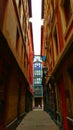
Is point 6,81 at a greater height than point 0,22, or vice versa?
point 0,22

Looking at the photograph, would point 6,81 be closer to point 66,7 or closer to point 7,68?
point 7,68

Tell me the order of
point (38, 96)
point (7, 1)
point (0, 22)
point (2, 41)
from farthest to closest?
Answer: point (38, 96), point (7, 1), point (0, 22), point (2, 41)

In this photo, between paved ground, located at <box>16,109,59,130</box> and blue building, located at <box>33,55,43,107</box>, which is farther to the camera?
blue building, located at <box>33,55,43,107</box>

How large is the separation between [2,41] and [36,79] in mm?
49474

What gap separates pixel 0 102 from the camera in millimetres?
6395

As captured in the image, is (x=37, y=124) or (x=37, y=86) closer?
(x=37, y=124)

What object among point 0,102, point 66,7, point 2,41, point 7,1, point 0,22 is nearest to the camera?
point 2,41

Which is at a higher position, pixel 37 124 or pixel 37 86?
pixel 37 86

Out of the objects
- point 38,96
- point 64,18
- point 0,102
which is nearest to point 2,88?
point 0,102

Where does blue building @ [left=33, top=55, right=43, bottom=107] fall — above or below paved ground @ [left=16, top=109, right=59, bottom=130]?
above

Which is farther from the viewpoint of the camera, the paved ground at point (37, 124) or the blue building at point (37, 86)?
the blue building at point (37, 86)

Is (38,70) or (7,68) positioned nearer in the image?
(7,68)

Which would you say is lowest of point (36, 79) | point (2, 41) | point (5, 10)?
point (2, 41)

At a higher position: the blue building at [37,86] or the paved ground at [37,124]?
the blue building at [37,86]
